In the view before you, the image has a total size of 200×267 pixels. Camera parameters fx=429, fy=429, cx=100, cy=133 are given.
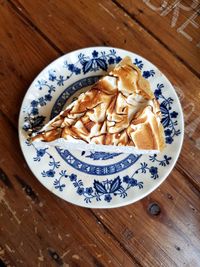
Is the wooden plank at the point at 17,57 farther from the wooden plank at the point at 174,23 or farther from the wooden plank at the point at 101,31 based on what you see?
the wooden plank at the point at 174,23


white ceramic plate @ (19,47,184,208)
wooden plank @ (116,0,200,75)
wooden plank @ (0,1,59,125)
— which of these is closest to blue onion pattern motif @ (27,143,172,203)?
white ceramic plate @ (19,47,184,208)

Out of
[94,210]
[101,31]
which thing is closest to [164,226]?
[94,210]

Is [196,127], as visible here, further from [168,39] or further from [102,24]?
[102,24]

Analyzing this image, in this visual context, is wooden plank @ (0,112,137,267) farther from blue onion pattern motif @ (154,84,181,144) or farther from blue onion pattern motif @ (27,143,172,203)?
blue onion pattern motif @ (154,84,181,144)

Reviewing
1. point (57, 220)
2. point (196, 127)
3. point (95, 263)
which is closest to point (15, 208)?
point (57, 220)

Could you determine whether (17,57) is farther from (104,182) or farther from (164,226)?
(164,226)
